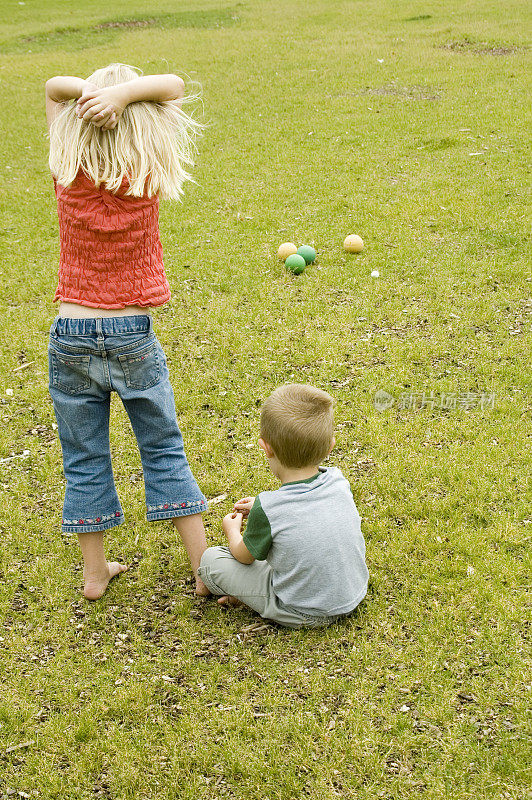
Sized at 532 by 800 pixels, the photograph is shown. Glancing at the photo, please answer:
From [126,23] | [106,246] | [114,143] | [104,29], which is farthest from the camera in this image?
[126,23]

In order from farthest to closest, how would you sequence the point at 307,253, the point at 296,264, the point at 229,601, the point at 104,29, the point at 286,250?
the point at 104,29
the point at 286,250
the point at 307,253
the point at 296,264
the point at 229,601

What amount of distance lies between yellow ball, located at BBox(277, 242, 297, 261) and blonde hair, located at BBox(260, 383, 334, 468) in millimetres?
3576

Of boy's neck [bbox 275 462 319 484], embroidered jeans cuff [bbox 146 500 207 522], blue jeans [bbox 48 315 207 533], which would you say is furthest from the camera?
embroidered jeans cuff [bbox 146 500 207 522]

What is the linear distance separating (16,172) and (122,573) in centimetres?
722

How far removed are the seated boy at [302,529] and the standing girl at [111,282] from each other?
1.21 ft

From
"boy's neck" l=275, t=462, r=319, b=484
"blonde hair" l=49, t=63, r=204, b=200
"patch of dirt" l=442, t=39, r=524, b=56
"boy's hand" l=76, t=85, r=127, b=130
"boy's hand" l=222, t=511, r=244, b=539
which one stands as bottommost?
"patch of dirt" l=442, t=39, r=524, b=56

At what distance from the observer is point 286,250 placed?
6.48m

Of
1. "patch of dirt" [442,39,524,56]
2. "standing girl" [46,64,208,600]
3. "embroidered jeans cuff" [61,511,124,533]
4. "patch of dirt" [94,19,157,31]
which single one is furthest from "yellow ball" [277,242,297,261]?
"patch of dirt" [94,19,157,31]

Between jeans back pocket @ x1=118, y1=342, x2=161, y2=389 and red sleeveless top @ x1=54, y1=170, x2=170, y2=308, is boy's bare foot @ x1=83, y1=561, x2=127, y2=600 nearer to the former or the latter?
jeans back pocket @ x1=118, y1=342, x2=161, y2=389

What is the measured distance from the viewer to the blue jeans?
2947mm

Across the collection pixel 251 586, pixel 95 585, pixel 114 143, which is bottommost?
pixel 95 585

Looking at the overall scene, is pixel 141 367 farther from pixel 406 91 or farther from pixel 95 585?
pixel 406 91

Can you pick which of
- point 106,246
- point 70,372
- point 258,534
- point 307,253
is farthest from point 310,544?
point 307,253

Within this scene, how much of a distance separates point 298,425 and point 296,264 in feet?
11.5
